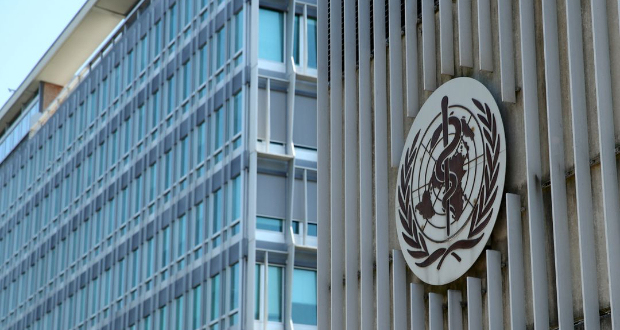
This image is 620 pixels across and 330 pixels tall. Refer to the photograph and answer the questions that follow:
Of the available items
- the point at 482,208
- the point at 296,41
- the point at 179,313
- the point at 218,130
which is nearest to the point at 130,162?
the point at 218,130

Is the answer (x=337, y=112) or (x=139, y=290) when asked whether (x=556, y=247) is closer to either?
(x=337, y=112)

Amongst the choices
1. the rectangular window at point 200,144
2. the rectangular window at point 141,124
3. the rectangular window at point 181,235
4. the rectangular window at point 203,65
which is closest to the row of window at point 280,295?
the rectangular window at point 181,235

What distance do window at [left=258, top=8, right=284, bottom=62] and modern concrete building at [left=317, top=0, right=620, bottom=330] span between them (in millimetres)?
12852

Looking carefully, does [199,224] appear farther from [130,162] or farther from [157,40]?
[157,40]

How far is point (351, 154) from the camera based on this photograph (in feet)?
77.3

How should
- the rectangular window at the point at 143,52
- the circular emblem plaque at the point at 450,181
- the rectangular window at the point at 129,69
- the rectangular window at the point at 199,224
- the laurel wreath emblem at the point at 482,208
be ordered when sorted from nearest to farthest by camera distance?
the laurel wreath emblem at the point at 482,208, the circular emblem plaque at the point at 450,181, the rectangular window at the point at 199,224, the rectangular window at the point at 143,52, the rectangular window at the point at 129,69

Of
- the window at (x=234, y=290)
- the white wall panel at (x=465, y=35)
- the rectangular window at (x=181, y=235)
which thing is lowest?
the window at (x=234, y=290)

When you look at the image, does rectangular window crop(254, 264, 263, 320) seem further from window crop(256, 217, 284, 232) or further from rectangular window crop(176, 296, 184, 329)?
rectangular window crop(176, 296, 184, 329)

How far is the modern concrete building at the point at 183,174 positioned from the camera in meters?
37.4

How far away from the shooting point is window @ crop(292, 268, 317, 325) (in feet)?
121

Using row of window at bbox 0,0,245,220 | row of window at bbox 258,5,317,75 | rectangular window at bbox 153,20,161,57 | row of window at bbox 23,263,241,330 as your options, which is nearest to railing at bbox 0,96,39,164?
row of window at bbox 0,0,245,220

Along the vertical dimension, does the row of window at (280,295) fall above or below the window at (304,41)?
below

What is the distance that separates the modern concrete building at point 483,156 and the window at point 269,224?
1242cm

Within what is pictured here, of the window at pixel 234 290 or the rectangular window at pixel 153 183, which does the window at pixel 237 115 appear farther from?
the rectangular window at pixel 153 183
